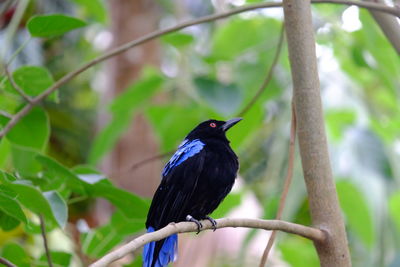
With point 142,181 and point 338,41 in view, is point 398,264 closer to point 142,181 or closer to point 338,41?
point 338,41

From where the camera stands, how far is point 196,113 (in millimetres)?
3764

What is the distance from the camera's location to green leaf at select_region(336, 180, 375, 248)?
352 cm

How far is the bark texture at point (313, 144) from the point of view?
2.04m

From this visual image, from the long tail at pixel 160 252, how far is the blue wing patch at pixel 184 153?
33 centimetres

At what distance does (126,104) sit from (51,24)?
1.29m

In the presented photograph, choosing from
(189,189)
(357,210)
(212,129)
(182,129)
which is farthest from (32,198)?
(357,210)

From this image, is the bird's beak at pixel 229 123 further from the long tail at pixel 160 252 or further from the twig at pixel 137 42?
the twig at pixel 137 42

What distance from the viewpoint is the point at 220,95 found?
3.42 metres

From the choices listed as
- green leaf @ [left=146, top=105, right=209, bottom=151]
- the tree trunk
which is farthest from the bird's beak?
the tree trunk

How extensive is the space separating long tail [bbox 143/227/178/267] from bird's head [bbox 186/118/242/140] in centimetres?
76

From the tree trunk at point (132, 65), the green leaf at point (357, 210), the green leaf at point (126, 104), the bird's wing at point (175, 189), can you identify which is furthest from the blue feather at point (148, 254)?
the tree trunk at point (132, 65)

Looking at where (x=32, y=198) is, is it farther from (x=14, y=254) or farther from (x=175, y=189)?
(x=175, y=189)

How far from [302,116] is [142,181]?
3645 millimetres

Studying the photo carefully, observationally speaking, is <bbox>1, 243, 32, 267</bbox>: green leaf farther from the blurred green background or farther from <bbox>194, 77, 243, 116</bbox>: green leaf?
<bbox>194, 77, 243, 116</bbox>: green leaf
